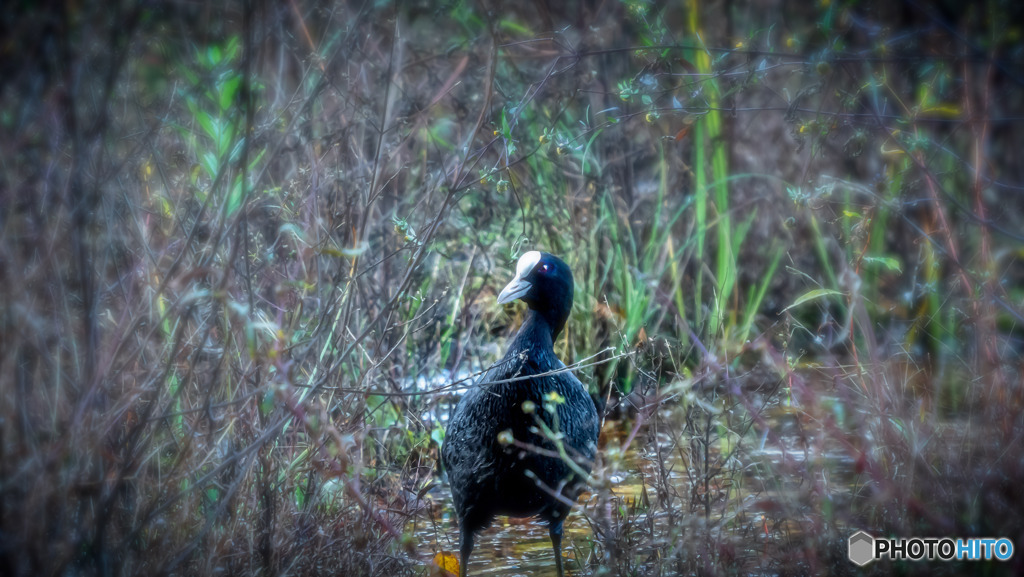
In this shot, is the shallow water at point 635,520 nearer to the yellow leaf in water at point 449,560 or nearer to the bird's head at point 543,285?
the yellow leaf in water at point 449,560

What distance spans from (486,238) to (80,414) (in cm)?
344

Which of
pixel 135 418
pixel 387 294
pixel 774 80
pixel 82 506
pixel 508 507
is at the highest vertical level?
pixel 774 80

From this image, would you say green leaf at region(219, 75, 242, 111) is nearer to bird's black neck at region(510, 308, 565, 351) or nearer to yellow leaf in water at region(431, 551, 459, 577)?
bird's black neck at region(510, 308, 565, 351)

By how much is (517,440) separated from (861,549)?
139 cm

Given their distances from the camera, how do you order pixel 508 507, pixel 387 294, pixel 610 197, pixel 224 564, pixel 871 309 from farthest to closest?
1. pixel 610 197
2. pixel 871 309
3. pixel 387 294
4. pixel 508 507
5. pixel 224 564

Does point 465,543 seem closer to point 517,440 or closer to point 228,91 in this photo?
point 517,440

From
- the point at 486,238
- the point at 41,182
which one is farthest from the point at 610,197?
the point at 41,182

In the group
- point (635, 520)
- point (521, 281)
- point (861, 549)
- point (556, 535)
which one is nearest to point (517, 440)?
point (556, 535)

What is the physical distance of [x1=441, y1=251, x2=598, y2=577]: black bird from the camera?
3.60m

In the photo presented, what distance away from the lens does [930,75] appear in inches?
149

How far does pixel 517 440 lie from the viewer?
357 centimetres

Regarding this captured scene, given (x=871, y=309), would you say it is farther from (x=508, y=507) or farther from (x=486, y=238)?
(x=508, y=507)

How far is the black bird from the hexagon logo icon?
1057mm

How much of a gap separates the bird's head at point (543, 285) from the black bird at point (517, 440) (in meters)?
0.08
